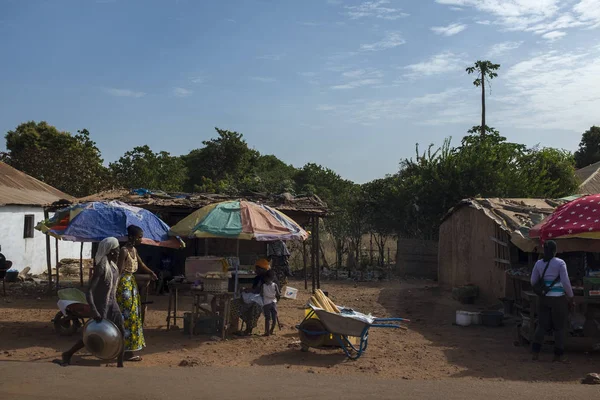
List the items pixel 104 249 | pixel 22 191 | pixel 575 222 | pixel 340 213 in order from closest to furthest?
pixel 104 249 → pixel 575 222 → pixel 22 191 → pixel 340 213

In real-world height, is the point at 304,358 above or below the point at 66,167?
below

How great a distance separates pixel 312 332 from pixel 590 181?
984 inches

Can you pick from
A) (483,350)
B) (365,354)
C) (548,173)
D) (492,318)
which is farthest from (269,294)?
(548,173)

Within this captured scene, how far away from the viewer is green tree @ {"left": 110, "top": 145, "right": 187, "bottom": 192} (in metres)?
31.8

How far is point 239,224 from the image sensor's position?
36.5 feet

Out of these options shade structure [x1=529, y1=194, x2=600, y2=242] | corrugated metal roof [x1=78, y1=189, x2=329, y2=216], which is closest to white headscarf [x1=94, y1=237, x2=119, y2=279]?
shade structure [x1=529, y1=194, x2=600, y2=242]

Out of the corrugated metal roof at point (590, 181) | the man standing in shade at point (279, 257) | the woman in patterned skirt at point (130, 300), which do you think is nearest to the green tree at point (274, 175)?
the man standing in shade at point (279, 257)

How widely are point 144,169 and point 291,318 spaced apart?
20.7 meters

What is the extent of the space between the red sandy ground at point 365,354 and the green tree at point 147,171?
18356 millimetres

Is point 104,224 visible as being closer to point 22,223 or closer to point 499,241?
point 499,241

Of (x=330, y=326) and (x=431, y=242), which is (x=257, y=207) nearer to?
(x=330, y=326)

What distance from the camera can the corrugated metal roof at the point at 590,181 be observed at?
1120 inches

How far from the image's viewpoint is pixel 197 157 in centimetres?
3500

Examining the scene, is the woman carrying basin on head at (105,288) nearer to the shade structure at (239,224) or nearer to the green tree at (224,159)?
the shade structure at (239,224)
